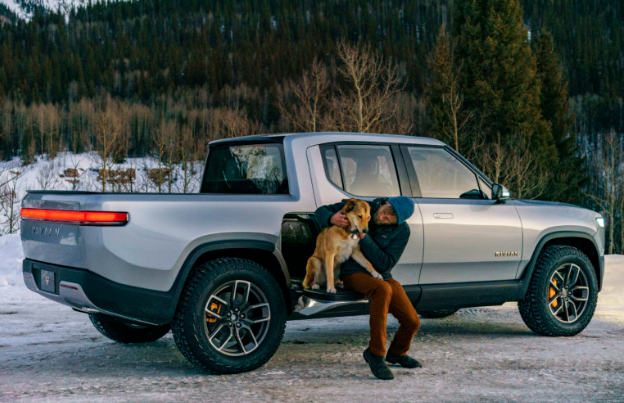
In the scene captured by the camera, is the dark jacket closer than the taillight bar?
No

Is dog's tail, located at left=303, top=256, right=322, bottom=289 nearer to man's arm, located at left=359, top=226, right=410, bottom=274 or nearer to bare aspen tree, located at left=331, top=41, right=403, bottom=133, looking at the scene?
man's arm, located at left=359, top=226, right=410, bottom=274

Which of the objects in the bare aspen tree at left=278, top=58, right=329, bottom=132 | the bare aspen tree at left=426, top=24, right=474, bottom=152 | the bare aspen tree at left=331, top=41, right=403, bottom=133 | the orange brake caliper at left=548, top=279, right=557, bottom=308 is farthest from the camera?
the bare aspen tree at left=426, top=24, right=474, bottom=152

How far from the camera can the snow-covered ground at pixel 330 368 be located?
195 inches

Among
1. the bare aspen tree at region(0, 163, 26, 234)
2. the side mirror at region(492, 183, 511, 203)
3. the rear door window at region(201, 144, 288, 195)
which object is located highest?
the rear door window at region(201, 144, 288, 195)

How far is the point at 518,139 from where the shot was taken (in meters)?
48.3

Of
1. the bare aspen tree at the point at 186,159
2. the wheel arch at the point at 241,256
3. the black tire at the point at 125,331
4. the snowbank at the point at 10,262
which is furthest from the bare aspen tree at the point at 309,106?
the wheel arch at the point at 241,256

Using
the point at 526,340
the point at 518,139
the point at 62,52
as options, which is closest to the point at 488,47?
the point at 518,139

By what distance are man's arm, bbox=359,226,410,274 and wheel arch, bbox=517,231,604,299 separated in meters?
2.04

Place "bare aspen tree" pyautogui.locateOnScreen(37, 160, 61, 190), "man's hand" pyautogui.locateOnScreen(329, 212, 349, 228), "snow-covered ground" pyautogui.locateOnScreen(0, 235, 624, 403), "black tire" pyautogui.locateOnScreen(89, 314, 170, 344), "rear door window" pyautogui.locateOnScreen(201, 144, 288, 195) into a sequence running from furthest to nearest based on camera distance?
1. "bare aspen tree" pyautogui.locateOnScreen(37, 160, 61, 190)
2. "black tire" pyautogui.locateOnScreen(89, 314, 170, 344)
3. "rear door window" pyautogui.locateOnScreen(201, 144, 288, 195)
4. "man's hand" pyautogui.locateOnScreen(329, 212, 349, 228)
5. "snow-covered ground" pyautogui.locateOnScreen(0, 235, 624, 403)

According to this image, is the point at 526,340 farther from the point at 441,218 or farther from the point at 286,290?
the point at 286,290

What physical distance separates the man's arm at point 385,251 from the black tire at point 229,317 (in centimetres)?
79

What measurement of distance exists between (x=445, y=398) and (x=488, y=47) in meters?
48.7

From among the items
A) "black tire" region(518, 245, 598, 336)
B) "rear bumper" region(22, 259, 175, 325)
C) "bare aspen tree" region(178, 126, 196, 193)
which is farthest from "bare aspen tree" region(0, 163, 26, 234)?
"black tire" region(518, 245, 598, 336)

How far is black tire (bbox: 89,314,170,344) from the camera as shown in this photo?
6793 mm
